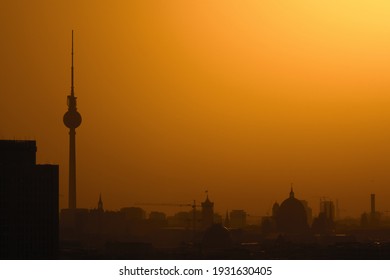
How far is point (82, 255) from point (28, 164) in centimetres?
3706

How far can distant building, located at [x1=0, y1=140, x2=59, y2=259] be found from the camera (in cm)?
15662

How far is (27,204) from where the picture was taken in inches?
6225

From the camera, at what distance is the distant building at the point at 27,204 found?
514 ft
